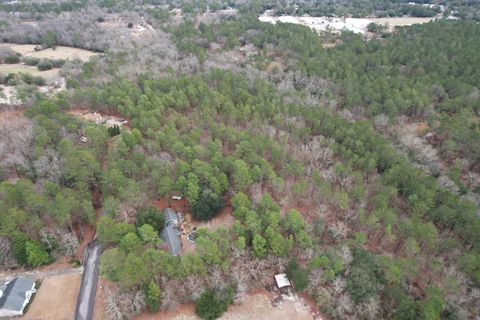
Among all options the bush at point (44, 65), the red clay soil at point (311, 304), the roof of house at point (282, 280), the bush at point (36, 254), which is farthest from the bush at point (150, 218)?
the bush at point (44, 65)

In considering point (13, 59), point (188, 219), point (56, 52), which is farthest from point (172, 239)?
point (56, 52)

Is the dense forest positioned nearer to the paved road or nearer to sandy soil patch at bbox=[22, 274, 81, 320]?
the paved road

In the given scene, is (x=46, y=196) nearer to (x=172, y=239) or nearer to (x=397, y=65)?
(x=172, y=239)

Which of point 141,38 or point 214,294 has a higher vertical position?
point 141,38

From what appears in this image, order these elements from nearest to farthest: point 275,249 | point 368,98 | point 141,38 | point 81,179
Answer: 1. point 275,249
2. point 81,179
3. point 368,98
4. point 141,38

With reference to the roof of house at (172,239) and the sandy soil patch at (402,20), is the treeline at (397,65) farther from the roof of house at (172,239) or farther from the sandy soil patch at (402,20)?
the roof of house at (172,239)

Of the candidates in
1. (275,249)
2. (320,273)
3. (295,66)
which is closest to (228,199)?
(275,249)

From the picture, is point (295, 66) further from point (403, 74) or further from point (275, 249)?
point (275, 249)
